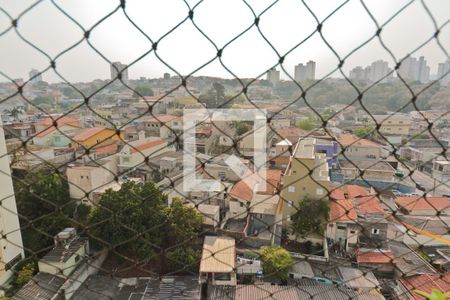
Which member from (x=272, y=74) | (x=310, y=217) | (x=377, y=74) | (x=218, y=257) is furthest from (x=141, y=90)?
(x=310, y=217)

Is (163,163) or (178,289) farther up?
(163,163)

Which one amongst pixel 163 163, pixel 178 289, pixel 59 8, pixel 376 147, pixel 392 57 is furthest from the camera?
pixel 376 147

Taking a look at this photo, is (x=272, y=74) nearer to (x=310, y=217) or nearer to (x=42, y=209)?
(x=310, y=217)

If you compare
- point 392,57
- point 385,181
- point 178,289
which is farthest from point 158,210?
point 385,181

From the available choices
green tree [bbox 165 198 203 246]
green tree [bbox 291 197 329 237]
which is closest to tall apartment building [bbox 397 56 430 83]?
green tree [bbox 291 197 329 237]

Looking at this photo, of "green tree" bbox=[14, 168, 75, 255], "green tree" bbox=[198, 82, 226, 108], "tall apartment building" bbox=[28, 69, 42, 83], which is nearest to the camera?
"tall apartment building" bbox=[28, 69, 42, 83]

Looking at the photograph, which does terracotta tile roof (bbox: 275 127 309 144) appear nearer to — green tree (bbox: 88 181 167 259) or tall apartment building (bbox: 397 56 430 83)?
tall apartment building (bbox: 397 56 430 83)

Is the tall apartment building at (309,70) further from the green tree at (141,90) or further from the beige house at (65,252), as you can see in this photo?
the beige house at (65,252)

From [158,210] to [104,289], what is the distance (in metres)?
1.23

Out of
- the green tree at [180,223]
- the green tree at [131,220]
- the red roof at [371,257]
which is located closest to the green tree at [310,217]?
the red roof at [371,257]

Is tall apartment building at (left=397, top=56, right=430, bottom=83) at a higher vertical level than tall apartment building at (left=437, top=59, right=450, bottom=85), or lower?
higher

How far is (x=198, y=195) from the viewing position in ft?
19.3

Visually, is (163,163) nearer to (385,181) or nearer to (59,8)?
(385,181)

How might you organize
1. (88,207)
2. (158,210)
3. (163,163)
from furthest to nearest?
(163,163) → (88,207) → (158,210)
